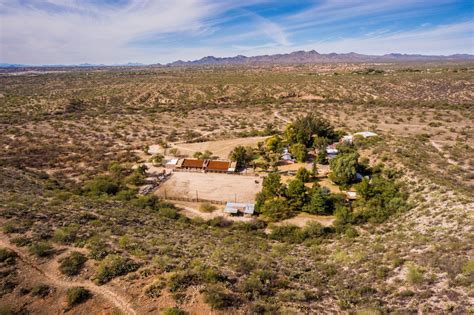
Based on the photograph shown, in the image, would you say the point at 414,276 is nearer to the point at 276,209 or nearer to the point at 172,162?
the point at 276,209

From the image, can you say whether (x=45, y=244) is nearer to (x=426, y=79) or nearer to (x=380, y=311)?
(x=380, y=311)

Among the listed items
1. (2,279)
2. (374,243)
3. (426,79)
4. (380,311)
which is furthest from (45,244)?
(426,79)

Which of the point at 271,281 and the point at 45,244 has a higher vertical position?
the point at 45,244

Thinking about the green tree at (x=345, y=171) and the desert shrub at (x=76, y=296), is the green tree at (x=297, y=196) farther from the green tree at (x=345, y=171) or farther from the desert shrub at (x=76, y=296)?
the desert shrub at (x=76, y=296)

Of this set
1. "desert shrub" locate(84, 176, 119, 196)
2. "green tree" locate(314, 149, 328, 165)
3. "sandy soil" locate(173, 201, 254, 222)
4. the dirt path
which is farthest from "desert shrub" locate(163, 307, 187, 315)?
"green tree" locate(314, 149, 328, 165)

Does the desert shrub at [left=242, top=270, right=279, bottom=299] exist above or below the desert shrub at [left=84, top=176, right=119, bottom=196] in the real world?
above

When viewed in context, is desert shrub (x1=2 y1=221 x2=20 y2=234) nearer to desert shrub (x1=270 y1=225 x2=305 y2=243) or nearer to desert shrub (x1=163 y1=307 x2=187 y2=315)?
desert shrub (x1=163 y1=307 x2=187 y2=315)
